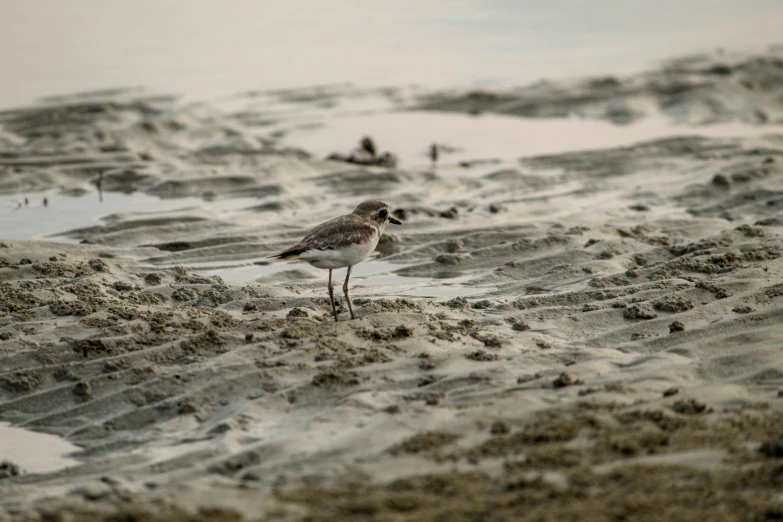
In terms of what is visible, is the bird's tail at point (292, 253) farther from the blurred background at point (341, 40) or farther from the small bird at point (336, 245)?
the blurred background at point (341, 40)

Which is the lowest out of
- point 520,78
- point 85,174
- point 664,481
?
Answer: point 664,481

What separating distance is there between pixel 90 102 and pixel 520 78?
9.42m

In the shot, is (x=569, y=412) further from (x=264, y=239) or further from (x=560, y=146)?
(x=560, y=146)

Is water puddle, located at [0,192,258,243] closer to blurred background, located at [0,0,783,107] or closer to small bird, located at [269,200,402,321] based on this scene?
small bird, located at [269,200,402,321]

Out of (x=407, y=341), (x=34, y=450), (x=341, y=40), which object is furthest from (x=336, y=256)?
(x=341, y=40)

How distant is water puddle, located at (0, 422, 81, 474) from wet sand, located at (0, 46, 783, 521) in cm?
8

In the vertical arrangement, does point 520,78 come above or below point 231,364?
above

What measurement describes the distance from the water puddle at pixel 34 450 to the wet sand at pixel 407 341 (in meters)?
0.08

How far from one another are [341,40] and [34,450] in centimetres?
1955

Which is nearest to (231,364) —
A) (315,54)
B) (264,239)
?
(264,239)

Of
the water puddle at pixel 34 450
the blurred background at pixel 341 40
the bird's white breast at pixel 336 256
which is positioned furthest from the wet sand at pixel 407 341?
the blurred background at pixel 341 40

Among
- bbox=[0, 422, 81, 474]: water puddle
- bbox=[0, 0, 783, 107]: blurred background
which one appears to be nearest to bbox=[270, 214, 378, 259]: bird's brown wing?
bbox=[0, 422, 81, 474]: water puddle

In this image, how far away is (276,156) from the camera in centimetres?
1466

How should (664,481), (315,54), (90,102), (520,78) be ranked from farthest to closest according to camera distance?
(315,54), (520,78), (90,102), (664,481)
